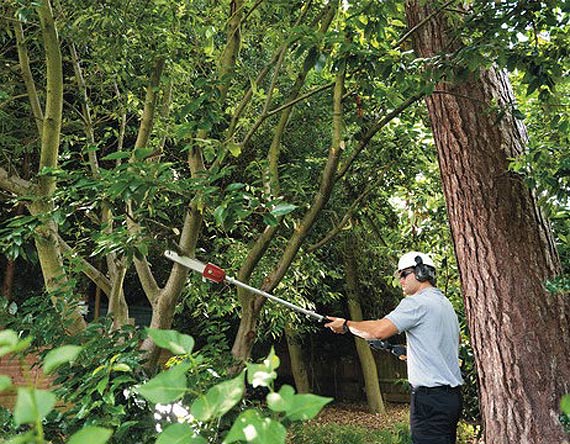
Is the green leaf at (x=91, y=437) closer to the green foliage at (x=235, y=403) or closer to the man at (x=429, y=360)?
the green foliage at (x=235, y=403)

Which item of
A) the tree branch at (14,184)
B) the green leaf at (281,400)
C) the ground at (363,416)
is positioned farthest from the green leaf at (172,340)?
the ground at (363,416)

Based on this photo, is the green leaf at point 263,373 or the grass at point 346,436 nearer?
the green leaf at point 263,373

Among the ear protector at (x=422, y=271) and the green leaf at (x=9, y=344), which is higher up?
the green leaf at (x=9, y=344)

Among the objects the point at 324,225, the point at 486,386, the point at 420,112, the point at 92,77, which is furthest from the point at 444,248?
the point at 92,77

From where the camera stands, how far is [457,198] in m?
3.28

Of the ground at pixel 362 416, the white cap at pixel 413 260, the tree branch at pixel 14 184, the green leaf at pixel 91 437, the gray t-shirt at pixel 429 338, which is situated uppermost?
the tree branch at pixel 14 184

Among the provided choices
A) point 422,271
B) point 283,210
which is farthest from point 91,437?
point 422,271

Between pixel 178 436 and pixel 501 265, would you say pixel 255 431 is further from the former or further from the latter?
pixel 501 265

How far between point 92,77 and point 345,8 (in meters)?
2.33

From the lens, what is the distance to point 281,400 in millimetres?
522

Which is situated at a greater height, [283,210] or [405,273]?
[283,210]

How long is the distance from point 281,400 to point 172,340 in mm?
135

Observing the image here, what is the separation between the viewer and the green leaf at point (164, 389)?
1.73 ft

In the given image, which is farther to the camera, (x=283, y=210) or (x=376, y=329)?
(x=376, y=329)
